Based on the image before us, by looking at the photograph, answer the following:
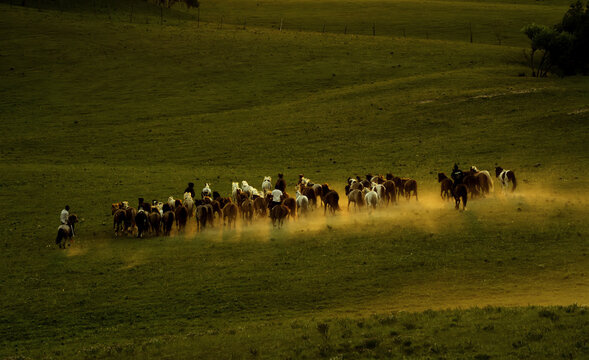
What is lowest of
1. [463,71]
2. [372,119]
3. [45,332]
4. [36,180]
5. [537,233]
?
[45,332]

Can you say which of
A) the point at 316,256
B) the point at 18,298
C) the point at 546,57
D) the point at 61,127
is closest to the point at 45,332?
the point at 18,298

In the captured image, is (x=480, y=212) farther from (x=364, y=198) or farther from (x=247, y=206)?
(x=247, y=206)

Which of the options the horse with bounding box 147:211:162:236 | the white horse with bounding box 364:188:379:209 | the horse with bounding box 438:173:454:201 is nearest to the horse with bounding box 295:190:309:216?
the white horse with bounding box 364:188:379:209

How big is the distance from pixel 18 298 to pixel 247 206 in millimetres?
11597

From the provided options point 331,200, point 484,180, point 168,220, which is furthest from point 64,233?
point 484,180

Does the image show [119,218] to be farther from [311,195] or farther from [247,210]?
[311,195]

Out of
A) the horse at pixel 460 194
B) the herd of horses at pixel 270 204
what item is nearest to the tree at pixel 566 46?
the herd of horses at pixel 270 204

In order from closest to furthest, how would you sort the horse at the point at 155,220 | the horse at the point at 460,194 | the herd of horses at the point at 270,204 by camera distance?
the horse at the point at 155,220, the herd of horses at the point at 270,204, the horse at the point at 460,194

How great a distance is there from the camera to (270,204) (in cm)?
3388

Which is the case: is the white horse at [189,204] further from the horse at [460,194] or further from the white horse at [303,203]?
the horse at [460,194]

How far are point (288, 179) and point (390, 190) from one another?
32.5ft

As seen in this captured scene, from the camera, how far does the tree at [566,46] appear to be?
2739 inches

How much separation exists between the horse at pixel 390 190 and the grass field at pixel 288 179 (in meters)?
1.34

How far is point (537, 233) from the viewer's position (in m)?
30.0
